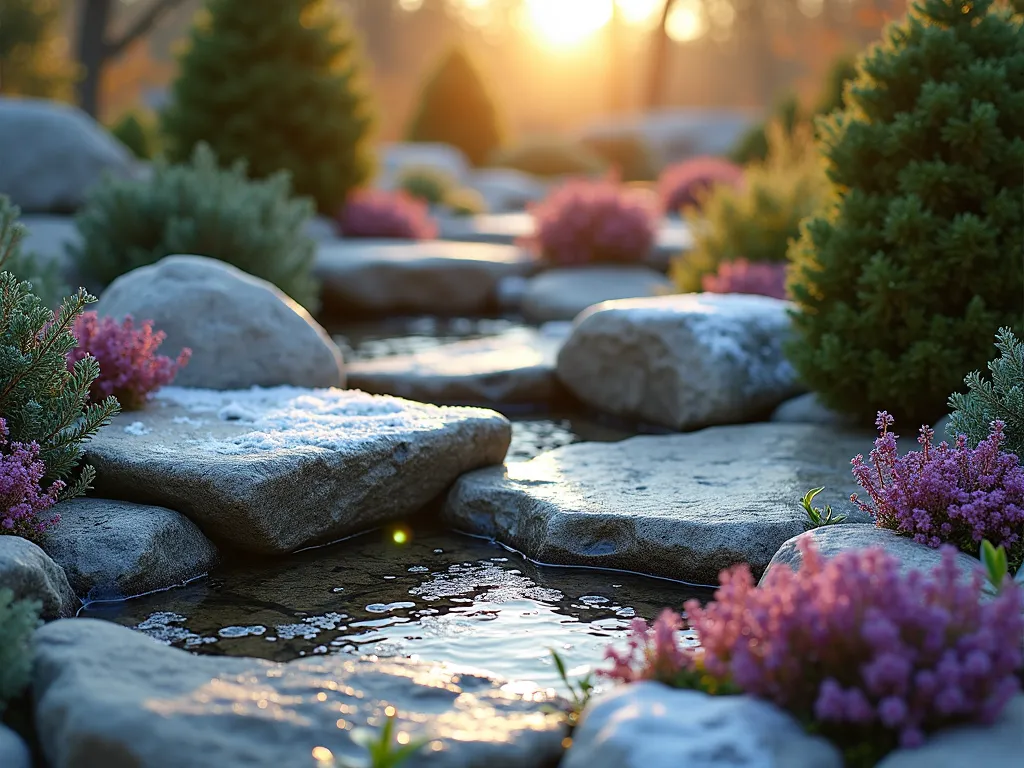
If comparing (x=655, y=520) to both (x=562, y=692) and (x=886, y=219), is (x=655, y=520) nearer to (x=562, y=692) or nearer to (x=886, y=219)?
(x=562, y=692)

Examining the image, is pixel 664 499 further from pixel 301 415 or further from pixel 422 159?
pixel 422 159

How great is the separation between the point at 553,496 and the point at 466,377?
2.71 m

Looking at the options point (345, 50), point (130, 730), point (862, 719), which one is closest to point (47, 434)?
point (130, 730)

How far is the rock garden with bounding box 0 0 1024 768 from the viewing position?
9.39ft

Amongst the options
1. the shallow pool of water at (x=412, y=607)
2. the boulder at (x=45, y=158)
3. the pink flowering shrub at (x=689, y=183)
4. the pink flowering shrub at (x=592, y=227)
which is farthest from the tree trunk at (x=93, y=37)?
the shallow pool of water at (x=412, y=607)

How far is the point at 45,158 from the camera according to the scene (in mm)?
12586

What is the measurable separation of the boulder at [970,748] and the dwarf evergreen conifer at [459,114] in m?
26.7

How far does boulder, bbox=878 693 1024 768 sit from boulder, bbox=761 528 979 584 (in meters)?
0.97

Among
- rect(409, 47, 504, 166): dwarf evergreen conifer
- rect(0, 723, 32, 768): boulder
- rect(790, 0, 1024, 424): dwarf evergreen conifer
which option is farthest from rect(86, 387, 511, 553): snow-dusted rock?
rect(409, 47, 504, 166): dwarf evergreen conifer

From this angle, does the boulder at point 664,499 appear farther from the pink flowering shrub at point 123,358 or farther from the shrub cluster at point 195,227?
the shrub cluster at point 195,227

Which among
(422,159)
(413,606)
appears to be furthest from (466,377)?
(422,159)

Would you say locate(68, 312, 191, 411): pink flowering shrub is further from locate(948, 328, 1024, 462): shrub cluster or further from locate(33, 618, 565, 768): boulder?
locate(948, 328, 1024, 462): shrub cluster

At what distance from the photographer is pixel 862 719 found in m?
2.73

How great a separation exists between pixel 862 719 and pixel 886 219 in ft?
12.7
